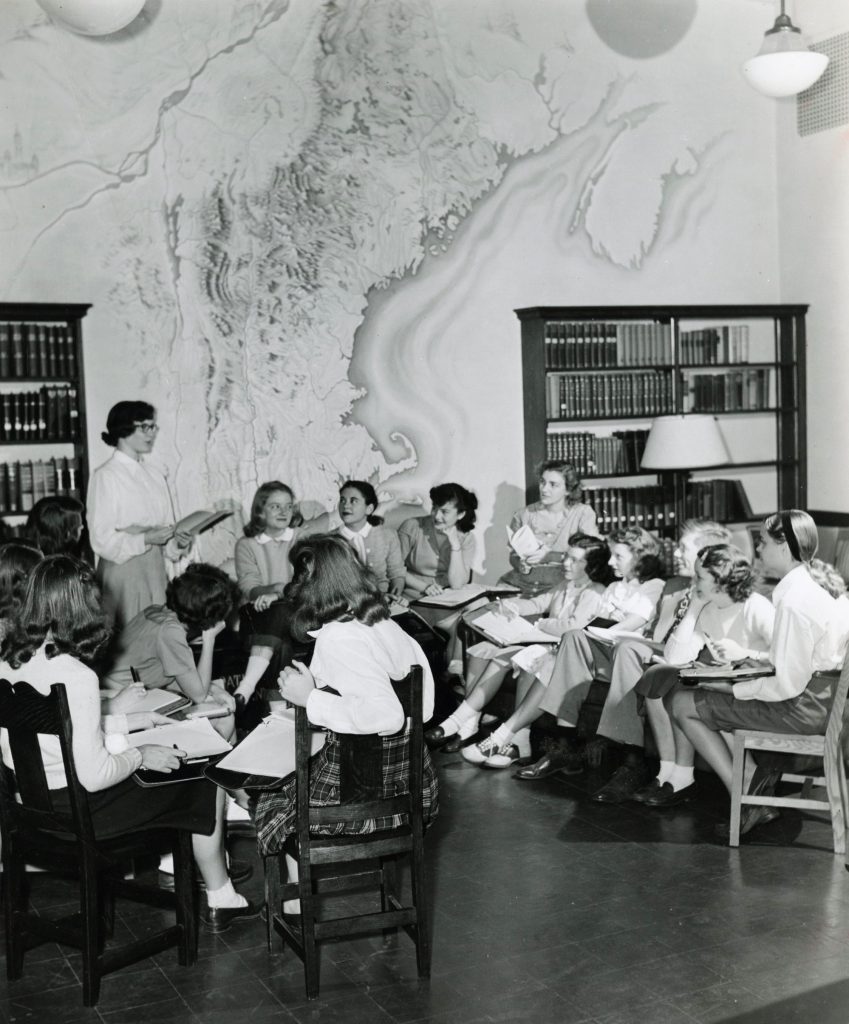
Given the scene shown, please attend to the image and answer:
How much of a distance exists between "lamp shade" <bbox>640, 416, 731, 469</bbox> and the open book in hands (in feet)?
3.57

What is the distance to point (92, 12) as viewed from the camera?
5617 mm

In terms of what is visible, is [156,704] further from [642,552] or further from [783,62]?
[783,62]

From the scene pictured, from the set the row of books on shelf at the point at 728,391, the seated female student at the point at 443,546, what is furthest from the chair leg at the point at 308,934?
the row of books on shelf at the point at 728,391

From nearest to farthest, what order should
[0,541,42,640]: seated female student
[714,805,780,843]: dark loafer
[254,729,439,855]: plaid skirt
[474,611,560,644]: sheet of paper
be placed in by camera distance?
[254,729,439,855]: plaid skirt < [0,541,42,640]: seated female student < [714,805,780,843]: dark loafer < [474,611,560,644]: sheet of paper

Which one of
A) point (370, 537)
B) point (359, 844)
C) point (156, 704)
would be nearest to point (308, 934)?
point (359, 844)

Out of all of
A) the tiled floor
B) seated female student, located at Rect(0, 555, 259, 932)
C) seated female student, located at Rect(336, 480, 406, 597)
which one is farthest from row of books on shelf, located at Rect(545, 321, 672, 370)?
seated female student, located at Rect(0, 555, 259, 932)

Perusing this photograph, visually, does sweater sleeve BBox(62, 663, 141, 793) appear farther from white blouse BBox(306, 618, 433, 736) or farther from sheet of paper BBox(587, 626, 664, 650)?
sheet of paper BBox(587, 626, 664, 650)

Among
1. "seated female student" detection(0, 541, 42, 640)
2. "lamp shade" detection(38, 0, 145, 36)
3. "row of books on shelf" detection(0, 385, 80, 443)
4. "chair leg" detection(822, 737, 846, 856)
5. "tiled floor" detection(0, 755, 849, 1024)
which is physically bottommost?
"tiled floor" detection(0, 755, 849, 1024)

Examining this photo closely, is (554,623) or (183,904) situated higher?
(554,623)

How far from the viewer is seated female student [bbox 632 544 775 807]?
492 cm

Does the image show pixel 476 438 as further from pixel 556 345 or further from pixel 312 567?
pixel 312 567

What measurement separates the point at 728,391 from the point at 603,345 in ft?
3.75

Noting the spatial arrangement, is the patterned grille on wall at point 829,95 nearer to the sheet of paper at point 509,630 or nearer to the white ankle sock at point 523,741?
the sheet of paper at point 509,630

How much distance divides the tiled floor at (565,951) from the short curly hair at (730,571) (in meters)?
0.98
